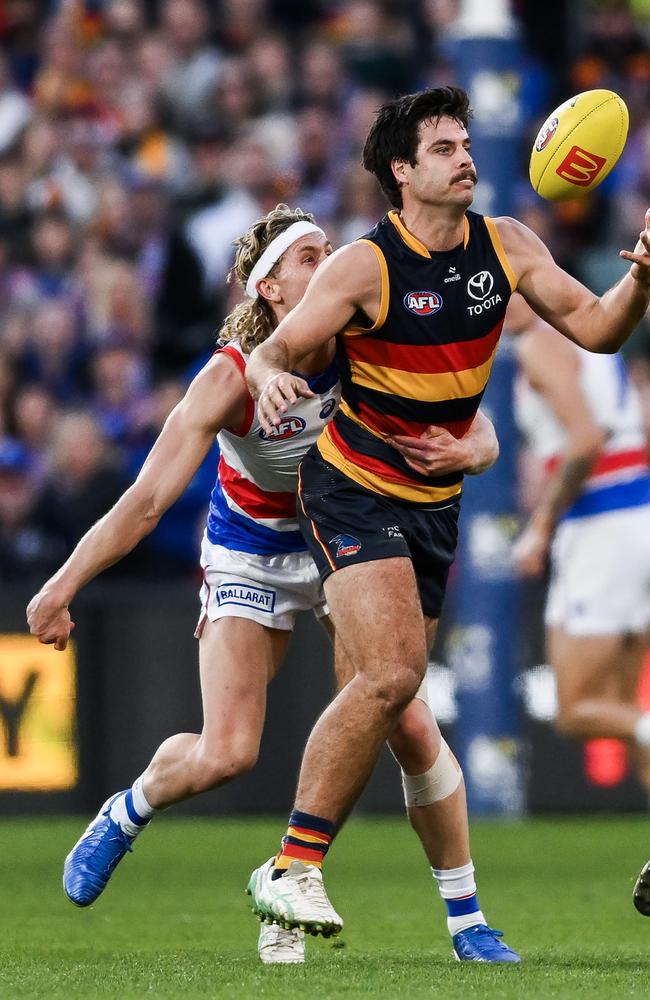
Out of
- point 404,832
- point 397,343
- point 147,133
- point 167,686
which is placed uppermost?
point 147,133

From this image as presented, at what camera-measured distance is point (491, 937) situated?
6.09 meters

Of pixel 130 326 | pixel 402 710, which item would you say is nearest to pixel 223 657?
pixel 402 710

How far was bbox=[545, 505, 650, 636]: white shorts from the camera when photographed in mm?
9031

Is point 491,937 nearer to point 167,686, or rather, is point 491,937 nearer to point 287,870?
point 287,870

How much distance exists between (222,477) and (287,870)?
1673 millimetres

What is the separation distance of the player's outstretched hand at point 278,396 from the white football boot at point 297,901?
1.25 m

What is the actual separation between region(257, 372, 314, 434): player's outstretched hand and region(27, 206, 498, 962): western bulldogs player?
79 cm

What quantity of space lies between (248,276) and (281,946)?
86.0 inches

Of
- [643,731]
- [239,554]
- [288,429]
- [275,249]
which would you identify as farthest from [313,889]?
[643,731]

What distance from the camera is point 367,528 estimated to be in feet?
19.3

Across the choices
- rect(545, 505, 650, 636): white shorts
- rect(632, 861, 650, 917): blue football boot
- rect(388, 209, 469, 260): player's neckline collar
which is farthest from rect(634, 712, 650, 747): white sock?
rect(388, 209, 469, 260): player's neckline collar

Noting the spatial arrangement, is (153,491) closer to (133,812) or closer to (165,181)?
(133,812)

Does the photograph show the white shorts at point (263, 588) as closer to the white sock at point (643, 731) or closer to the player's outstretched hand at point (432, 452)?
the player's outstretched hand at point (432, 452)

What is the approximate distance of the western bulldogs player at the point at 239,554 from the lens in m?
6.22
